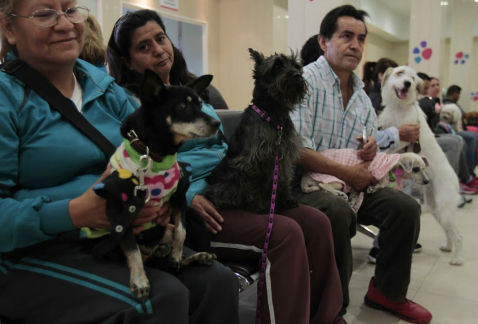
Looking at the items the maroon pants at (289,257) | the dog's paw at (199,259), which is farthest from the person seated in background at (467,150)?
the dog's paw at (199,259)

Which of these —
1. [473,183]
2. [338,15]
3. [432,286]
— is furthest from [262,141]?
[473,183]

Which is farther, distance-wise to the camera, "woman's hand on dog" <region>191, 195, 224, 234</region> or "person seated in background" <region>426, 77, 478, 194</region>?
"person seated in background" <region>426, 77, 478, 194</region>

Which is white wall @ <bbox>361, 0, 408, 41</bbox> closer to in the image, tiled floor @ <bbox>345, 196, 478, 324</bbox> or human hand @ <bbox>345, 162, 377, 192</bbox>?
tiled floor @ <bbox>345, 196, 478, 324</bbox>

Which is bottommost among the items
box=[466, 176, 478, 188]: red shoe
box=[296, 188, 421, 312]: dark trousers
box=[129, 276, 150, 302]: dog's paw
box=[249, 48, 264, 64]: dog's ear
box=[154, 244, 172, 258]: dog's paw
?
box=[466, 176, 478, 188]: red shoe

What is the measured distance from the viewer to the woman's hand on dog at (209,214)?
1566 millimetres

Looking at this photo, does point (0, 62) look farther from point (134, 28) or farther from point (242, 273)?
point (242, 273)

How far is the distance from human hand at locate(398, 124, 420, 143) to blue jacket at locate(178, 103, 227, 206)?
1.58m

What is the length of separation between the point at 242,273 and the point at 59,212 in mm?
738

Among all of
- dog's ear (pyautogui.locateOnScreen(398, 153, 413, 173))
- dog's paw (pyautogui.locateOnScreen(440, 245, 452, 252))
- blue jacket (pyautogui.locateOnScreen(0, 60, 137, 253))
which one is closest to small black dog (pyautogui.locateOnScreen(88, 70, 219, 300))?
blue jacket (pyautogui.locateOnScreen(0, 60, 137, 253))

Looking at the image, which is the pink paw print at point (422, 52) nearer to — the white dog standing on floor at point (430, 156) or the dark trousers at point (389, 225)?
the white dog standing on floor at point (430, 156)

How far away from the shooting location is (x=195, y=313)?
117 cm

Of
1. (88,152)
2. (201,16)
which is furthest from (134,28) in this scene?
(201,16)

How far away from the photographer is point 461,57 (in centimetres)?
1036

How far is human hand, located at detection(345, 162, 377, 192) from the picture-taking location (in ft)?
6.88
